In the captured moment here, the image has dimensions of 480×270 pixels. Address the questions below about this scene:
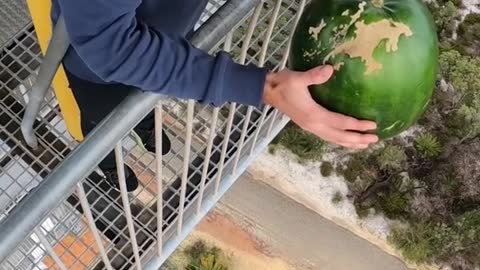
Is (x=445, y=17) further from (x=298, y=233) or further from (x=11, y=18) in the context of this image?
(x=11, y=18)

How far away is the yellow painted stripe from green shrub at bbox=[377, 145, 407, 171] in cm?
176

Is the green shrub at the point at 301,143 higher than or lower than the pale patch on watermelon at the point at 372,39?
lower

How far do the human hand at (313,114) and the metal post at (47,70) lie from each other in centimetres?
37

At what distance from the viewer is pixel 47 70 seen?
156 cm

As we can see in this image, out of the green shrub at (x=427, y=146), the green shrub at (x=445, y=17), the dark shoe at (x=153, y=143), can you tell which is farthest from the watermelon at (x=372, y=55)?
the green shrub at (x=445, y=17)

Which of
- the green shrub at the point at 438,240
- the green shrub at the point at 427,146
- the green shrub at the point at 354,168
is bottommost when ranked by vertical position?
the green shrub at the point at 438,240

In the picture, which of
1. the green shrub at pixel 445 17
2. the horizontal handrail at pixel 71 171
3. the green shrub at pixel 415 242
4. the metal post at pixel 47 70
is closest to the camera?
the horizontal handrail at pixel 71 171

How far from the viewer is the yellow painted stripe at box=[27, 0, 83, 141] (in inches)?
66.0

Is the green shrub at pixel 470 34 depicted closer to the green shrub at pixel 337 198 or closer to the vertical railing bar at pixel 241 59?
the green shrub at pixel 337 198

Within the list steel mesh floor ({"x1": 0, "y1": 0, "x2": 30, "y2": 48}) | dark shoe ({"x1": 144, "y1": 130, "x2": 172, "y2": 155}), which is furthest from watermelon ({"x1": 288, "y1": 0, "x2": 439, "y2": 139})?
steel mesh floor ({"x1": 0, "y1": 0, "x2": 30, "y2": 48})

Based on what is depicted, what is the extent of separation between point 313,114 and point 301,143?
2307 mm

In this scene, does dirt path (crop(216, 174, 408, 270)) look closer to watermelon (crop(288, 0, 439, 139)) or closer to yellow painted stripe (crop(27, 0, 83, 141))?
yellow painted stripe (crop(27, 0, 83, 141))

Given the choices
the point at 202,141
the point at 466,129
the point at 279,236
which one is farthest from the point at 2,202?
the point at 466,129

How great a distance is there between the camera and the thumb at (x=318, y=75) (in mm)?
1206
